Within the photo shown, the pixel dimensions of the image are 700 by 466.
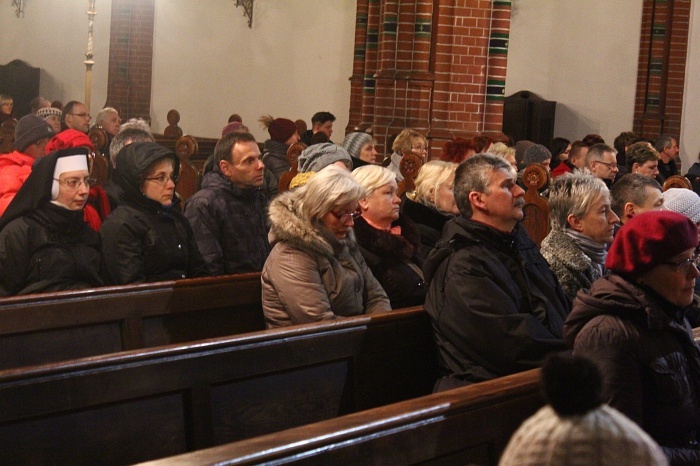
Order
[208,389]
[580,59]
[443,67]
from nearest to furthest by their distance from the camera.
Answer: [208,389]
[443,67]
[580,59]

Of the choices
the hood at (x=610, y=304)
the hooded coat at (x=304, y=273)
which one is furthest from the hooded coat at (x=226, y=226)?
the hood at (x=610, y=304)

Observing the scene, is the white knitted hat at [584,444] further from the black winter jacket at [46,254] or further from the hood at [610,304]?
the black winter jacket at [46,254]

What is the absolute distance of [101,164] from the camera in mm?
7395

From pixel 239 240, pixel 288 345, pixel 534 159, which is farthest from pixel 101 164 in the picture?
pixel 288 345

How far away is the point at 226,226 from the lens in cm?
503

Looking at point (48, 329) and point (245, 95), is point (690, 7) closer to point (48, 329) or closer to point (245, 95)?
point (245, 95)

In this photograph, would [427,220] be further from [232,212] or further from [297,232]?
[297,232]

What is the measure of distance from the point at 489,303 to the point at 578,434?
2242 mm

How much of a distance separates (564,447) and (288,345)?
7.50ft

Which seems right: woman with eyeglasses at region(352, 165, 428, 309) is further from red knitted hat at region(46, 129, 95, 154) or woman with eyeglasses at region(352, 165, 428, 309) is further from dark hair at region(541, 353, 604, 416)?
dark hair at region(541, 353, 604, 416)

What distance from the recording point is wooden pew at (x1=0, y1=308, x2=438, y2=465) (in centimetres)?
275

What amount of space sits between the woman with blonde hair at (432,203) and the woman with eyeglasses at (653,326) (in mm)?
2329

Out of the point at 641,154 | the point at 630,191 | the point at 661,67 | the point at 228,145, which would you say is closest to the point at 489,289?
the point at 630,191

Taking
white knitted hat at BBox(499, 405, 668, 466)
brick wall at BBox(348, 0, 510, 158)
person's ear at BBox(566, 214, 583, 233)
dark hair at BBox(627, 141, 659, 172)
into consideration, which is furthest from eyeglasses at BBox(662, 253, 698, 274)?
brick wall at BBox(348, 0, 510, 158)
